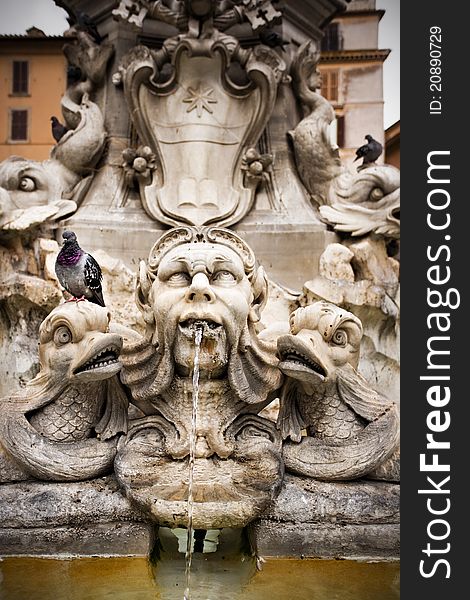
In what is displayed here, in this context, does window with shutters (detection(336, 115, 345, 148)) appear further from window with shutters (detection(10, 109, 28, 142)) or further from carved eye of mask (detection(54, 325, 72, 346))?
carved eye of mask (detection(54, 325, 72, 346))

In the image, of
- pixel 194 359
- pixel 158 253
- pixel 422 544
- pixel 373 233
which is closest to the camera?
pixel 422 544

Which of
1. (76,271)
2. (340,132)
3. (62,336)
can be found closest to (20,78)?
(340,132)

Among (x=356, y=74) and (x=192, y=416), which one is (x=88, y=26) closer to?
(x=192, y=416)

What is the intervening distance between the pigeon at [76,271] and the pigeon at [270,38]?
2.59 meters

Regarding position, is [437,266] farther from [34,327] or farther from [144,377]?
[34,327]

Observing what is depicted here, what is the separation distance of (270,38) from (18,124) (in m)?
14.4

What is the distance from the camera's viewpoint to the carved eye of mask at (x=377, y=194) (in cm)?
611

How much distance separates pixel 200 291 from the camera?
3.58 m

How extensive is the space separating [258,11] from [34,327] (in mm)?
2751

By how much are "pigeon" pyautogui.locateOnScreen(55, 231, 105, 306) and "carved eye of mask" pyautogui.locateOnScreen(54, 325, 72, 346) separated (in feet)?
2.08

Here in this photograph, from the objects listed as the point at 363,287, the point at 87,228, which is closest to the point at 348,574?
the point at 363,287

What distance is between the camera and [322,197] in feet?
20.4

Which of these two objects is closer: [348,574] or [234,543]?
[348,574]

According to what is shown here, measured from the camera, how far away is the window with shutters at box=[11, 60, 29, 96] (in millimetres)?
18953
